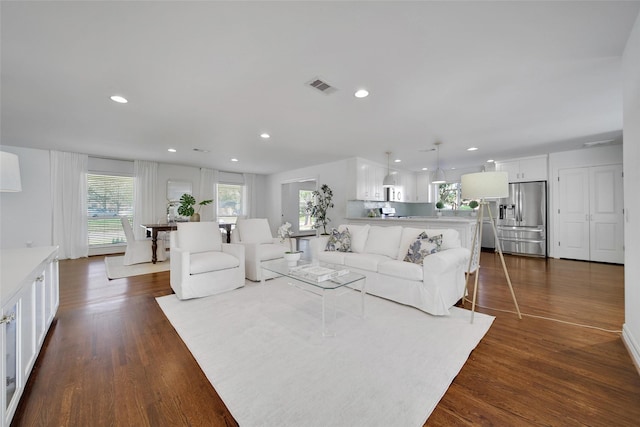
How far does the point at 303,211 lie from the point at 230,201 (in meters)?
2.63

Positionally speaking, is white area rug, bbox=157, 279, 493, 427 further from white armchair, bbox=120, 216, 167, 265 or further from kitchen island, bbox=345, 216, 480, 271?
white armchair, bbox=120, 216, 167, 265

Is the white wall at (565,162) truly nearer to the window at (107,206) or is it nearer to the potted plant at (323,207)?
the potted plant at (323,207)

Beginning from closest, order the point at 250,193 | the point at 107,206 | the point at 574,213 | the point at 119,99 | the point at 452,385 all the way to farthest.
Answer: the point at 452,385, the point at 119,99, the point at 574,213, the point at 107,206, the point at 250,193

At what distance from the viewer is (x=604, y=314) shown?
2.67 metres

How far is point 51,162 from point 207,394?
268 inches

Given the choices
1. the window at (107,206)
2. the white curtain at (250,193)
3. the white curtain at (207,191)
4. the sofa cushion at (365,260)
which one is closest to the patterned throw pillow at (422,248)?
the sofa cushion at (365,260)

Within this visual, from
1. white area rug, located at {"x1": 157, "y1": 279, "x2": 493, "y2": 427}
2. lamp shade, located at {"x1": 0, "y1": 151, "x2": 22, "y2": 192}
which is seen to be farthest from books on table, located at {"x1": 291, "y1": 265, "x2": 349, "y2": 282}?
lamp shade, located at {"x1": 0, "y1": 151, "x2": 22, "y2": 192}

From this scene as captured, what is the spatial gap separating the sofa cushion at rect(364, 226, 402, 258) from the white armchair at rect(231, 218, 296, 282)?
1.41 meters

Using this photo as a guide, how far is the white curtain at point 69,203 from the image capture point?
5445 mm

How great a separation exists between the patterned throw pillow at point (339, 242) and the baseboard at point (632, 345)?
2799 mm

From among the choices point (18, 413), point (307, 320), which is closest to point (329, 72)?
point (307, 320)

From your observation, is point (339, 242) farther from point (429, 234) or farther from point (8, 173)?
point (8, 173)

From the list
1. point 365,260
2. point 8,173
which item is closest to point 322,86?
point 365,260

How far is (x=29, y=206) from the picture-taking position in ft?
17.1
